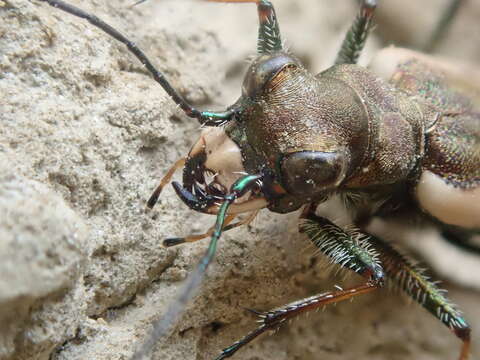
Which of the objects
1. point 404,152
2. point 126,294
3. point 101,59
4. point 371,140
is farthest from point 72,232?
point 404,152

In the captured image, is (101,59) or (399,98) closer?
(101,59)

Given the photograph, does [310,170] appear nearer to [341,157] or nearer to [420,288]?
[341,157]

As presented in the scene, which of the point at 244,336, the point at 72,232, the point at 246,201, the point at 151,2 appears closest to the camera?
the point at 72,232

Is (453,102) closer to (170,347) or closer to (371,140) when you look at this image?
(371,140)

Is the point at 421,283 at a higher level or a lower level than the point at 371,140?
lower

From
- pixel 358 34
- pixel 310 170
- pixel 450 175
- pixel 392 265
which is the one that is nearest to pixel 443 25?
pixel 358 34

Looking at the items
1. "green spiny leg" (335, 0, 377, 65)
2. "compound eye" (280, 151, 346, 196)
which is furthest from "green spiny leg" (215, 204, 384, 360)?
"green spiny leg" (335, 0, 377, 65)
